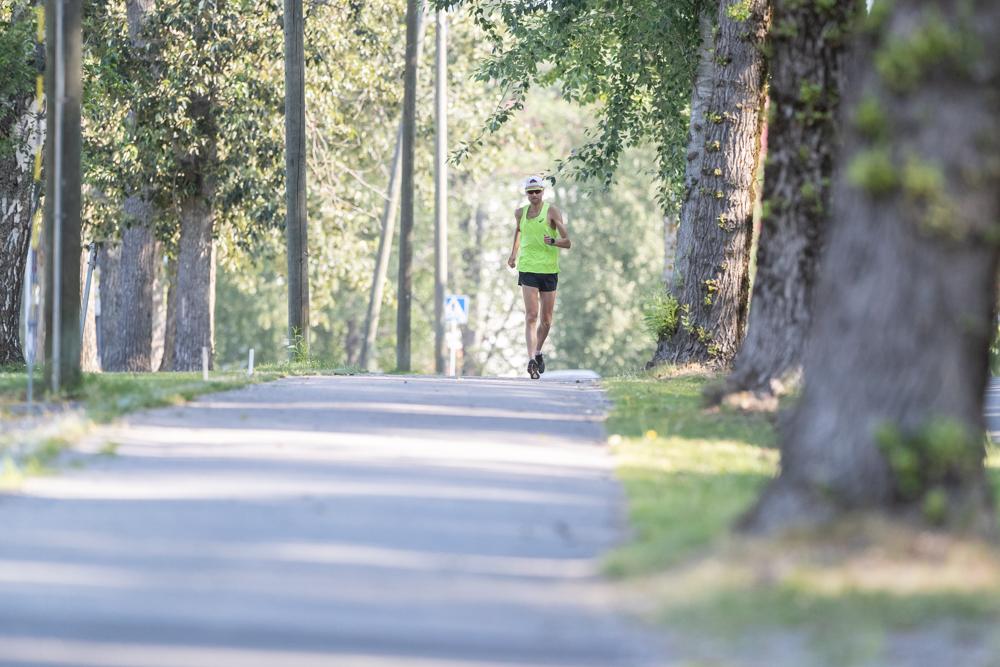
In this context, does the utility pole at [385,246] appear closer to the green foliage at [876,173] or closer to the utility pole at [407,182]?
the utility pole at [407,182]

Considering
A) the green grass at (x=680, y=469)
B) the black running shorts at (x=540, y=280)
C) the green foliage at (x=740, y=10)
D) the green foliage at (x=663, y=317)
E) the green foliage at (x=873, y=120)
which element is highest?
the green foliage at (x=740, y=10)

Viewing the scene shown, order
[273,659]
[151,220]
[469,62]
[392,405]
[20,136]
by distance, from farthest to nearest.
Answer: [469,62]
[151,220]
[20,136]
[392,405]
[273,659]

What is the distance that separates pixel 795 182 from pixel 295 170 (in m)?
13.5

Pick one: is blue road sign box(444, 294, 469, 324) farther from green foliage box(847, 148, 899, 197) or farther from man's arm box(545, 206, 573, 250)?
green foliage box(847, 148, 899, 197)

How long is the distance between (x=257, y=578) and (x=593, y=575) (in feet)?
4.06

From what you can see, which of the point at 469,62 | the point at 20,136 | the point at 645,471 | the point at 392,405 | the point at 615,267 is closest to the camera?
the point at 645,471

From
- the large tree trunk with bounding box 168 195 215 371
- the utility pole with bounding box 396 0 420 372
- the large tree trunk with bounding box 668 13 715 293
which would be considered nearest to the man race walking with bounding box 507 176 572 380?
the large tree trunk with bounding box 668 13 715 293

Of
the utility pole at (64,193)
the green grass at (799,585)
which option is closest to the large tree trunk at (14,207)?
the utility pole at (64,193)

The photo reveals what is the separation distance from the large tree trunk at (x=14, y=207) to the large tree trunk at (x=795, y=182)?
39.4ft

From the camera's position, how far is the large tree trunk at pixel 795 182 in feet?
42.5

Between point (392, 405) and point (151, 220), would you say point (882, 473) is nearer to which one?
point (392, 405)

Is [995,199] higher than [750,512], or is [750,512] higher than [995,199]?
[995,199]

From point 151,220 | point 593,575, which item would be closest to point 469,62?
point 151,220

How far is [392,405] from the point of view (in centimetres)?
1386
